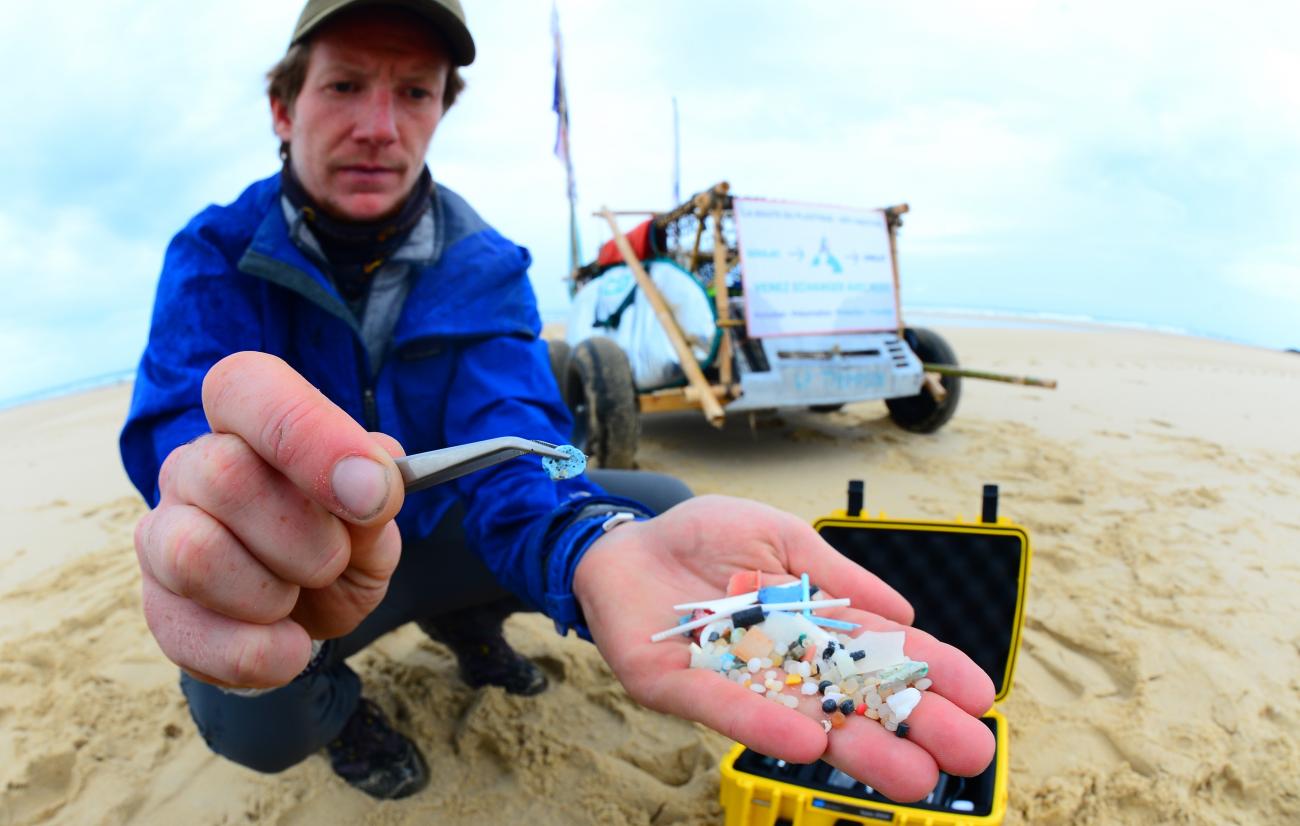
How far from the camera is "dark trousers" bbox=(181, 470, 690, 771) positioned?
1529 millimetres

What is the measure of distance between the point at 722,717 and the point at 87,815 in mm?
1646

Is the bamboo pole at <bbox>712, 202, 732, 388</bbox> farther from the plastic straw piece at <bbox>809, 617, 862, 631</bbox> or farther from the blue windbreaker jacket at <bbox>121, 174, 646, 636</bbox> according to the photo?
the plastic straw piece at <bbox>809, 617, 862, 631</bbox>

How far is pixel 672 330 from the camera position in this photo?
4.37 m

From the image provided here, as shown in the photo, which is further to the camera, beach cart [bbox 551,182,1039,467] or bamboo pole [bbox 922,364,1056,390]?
bamboo pole [bbox 922,364,1056,390]

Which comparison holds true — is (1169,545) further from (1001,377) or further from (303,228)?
(303,228)

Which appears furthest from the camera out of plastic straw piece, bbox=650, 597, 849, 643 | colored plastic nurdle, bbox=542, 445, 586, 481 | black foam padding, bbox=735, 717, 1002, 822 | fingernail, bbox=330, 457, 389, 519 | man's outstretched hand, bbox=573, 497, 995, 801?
black foam padding, bbox=735, 717, 1002, 822

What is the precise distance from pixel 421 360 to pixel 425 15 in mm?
783

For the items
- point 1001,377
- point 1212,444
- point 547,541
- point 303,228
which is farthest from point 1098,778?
point 1212,444

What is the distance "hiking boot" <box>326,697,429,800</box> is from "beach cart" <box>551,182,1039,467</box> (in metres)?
2.26

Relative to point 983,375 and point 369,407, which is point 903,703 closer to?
point 369,407

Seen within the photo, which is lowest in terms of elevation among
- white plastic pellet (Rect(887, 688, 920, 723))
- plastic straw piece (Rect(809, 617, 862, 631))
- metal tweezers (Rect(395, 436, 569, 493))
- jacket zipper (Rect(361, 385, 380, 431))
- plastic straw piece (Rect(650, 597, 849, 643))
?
white plastic pellet (Rect(887, 688, 920, 723))

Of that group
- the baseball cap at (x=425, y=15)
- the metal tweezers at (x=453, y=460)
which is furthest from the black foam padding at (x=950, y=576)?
the baseball cap at (x=425, y=15)

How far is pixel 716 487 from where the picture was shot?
12.7 feet

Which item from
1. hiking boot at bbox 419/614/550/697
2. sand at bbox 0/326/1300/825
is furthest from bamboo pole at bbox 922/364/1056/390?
hiking boot at bbox 419/614/550/697
